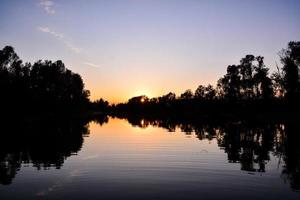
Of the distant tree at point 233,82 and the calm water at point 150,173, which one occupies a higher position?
the distant tree at point 233,82

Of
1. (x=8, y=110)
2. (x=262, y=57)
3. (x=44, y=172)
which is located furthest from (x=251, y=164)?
(x=262, y=57)

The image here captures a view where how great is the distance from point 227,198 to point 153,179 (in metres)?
5.57

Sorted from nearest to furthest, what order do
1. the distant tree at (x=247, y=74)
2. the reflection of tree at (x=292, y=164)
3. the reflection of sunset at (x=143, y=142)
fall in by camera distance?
the reflection of tree at (x=292, y=164) < the reflection of sunset at (x=143, y=142) < the distant tree at (x=247, y=74)

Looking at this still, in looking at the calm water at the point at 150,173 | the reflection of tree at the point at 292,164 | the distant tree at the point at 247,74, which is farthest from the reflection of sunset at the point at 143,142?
the distant tree at the point at 247,74

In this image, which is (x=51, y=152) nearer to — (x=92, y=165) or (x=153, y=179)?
(x=92, y=165)

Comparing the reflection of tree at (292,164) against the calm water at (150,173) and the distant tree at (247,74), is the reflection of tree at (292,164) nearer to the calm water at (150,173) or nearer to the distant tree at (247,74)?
the calm water at (150,173)

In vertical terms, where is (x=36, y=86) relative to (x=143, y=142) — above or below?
above

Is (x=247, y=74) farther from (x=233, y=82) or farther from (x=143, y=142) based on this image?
(x=143, y=142)

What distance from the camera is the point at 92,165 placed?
83.3 ft

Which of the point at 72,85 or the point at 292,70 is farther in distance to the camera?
the point at 72,85

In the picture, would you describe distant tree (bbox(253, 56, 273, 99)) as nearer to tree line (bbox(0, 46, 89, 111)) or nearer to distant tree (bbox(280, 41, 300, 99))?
distant tree (bbox(280, 41, 300, 99))

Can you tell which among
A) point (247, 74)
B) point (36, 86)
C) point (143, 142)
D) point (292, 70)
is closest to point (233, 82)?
point (247, 74)

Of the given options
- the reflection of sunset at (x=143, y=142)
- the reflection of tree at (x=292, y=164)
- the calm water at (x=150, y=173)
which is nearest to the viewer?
the calm water at (x=150, y=173)

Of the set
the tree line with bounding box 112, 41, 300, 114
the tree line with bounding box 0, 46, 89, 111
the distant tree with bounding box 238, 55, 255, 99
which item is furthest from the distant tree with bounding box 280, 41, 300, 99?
the tree line with bounding box 0, 46, 89, 111
